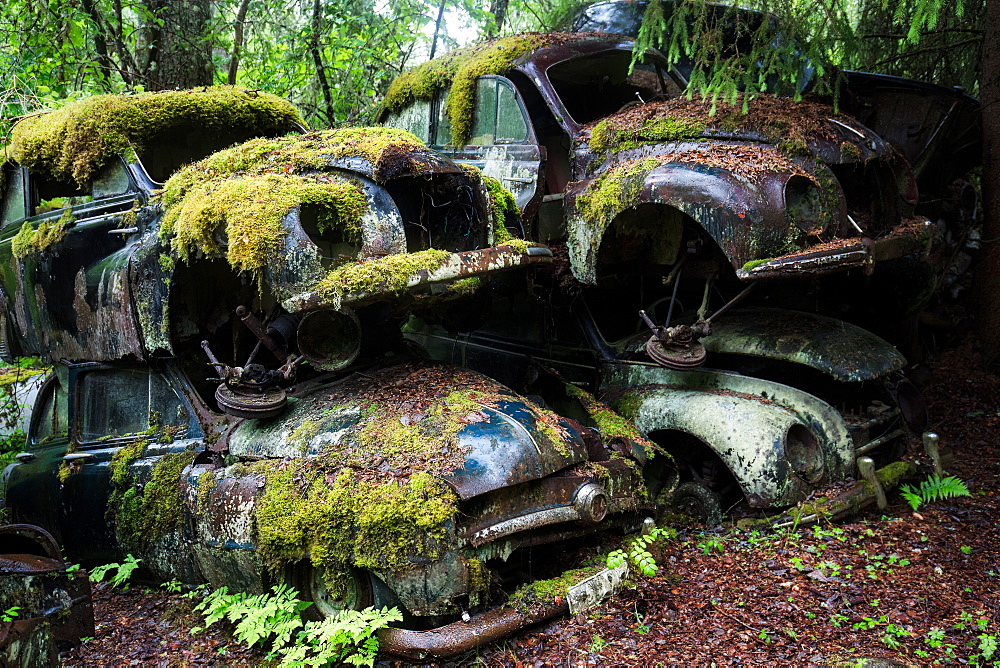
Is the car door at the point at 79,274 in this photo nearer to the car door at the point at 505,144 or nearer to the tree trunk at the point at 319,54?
the car door at the point at 505,144

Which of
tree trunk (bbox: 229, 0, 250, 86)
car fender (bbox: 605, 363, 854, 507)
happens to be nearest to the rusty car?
car fender (bbox: 605, 363, 854, 507)

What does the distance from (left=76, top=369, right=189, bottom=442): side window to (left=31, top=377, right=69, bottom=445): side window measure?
23cm

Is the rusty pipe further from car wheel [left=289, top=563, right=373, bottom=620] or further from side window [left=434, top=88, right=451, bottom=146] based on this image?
side window [left=434, top=88, right=451, bottom=146]

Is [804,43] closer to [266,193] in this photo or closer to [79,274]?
[266,193]

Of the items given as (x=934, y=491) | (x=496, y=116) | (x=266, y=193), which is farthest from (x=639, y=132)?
(x=934, y=491)

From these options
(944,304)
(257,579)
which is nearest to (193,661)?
(257,579)

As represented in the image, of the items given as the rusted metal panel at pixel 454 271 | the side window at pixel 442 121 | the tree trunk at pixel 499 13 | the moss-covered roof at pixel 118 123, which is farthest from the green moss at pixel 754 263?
the tree trunk at pixel 499 13

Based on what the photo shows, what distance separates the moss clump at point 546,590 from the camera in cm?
418

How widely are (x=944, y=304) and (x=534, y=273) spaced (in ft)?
15.6

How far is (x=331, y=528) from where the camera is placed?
4.08 metres

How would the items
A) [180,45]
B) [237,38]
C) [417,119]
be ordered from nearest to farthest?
[417,119]
[180,45]
[237,38]

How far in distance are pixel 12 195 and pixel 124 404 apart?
2.27m

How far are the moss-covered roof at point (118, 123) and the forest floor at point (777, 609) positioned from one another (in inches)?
123

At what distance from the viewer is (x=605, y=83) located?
308 inches
